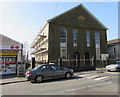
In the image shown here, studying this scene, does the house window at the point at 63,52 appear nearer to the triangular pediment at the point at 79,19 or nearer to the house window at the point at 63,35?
the house window at the point at 63,35

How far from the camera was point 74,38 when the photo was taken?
83.6ft

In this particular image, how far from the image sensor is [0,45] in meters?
14.8

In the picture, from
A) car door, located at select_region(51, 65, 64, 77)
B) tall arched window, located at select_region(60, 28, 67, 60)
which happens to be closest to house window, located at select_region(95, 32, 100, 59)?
tall arched window, located at select_region(60, 28, 67, 60)

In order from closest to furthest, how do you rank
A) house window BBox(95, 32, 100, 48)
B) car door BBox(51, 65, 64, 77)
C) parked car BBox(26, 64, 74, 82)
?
parked car BBox(26, 64, 74, 82), car door BBox(51, 65, 64, 77), house window BBox(95, 32, 100, 48)

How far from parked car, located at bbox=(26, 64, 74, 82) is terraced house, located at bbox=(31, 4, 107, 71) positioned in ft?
33.3

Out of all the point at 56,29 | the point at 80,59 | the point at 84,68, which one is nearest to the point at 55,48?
the point at 56,29

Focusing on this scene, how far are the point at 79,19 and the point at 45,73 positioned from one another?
19.2 metres

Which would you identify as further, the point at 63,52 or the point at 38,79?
the point at 63,52

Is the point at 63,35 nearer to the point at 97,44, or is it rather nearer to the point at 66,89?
the point at 97,44

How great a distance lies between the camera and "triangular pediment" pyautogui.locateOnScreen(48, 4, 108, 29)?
24.7 meters

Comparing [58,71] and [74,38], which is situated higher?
[74,38]

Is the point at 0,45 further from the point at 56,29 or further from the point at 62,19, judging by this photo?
the point at 62,19

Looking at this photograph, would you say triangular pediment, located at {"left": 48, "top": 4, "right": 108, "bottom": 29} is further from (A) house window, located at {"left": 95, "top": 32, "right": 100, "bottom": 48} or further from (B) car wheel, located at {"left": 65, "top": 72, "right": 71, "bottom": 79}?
(B) car wheel, located at {"left": 65, "top": 72, "right": 71, "bottom": 79}

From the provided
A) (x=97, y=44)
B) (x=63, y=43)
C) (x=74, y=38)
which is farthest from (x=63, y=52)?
(x=97, y=44)
